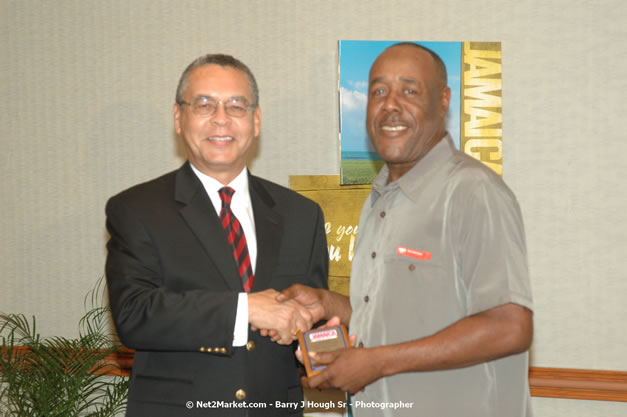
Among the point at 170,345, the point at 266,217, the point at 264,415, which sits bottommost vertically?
the point at 264,415

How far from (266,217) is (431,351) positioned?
82 cm

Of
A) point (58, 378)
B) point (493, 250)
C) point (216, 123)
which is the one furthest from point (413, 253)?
point (58, 378)

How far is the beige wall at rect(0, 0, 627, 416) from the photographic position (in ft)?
10.8

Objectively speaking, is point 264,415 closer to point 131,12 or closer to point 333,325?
point 333,325

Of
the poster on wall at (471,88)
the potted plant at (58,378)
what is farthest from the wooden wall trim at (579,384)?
the potted plant at (58,378)

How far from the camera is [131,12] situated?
373 centimetres

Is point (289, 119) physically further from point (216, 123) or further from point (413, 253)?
point (413, 253)

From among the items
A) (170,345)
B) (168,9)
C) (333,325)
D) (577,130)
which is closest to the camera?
(170,345)

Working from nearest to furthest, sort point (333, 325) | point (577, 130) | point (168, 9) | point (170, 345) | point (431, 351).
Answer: point (431, 351), point (170, 345), point (333, 325), point (577, 130), point (168, 9)

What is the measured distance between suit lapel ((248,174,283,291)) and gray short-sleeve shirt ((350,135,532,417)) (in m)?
0.34

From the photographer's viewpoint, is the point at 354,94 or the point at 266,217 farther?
the point at 354,94

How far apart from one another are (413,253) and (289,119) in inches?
69.9

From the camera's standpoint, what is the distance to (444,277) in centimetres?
195

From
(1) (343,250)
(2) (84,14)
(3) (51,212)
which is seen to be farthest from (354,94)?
(3) (51,212)
